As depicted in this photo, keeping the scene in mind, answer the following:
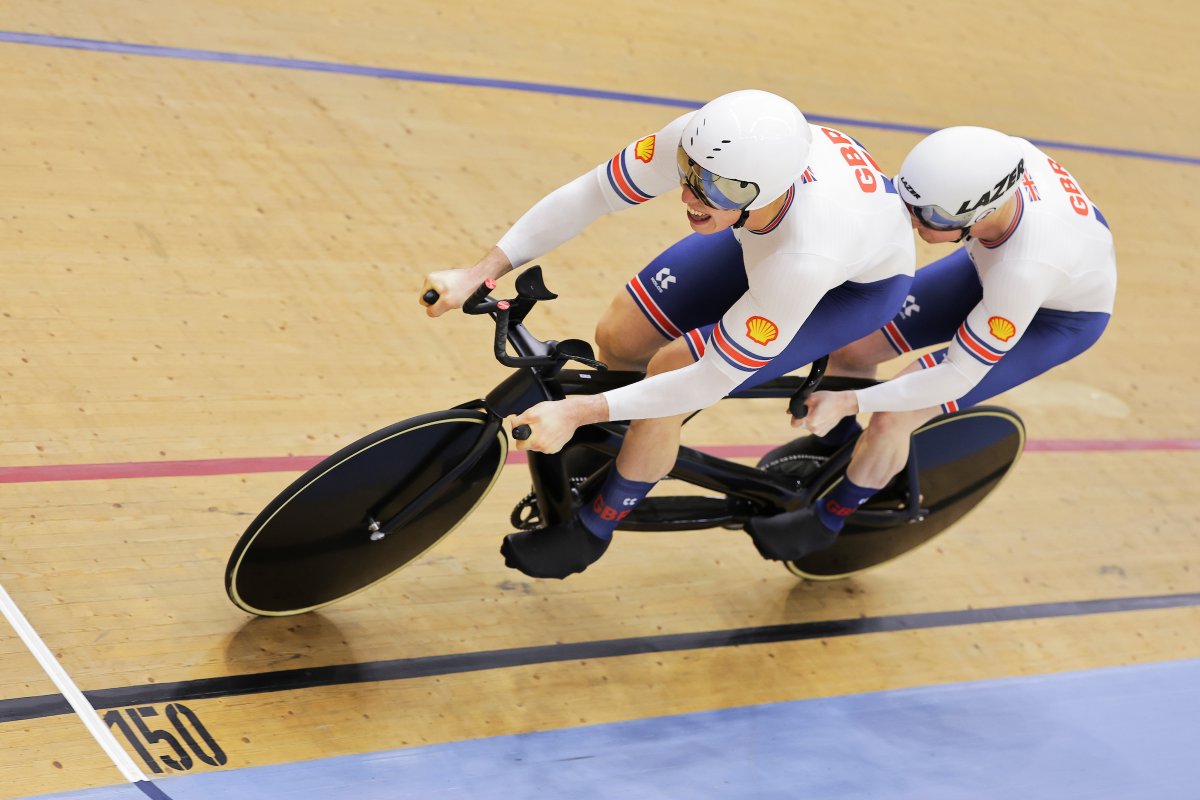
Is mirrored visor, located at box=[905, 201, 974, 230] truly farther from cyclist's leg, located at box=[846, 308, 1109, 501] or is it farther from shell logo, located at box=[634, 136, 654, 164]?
shell logo, located at box=[634, 136, 654, 164]

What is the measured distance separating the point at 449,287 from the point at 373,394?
1.15m

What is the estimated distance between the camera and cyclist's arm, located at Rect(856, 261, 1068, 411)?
2.85m

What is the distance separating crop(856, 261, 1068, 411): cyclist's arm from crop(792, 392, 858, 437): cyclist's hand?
0.15ft

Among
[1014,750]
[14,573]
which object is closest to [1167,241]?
[1014,750]

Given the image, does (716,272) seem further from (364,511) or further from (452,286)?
(364,511)

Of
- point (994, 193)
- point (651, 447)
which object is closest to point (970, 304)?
point (994, 193)

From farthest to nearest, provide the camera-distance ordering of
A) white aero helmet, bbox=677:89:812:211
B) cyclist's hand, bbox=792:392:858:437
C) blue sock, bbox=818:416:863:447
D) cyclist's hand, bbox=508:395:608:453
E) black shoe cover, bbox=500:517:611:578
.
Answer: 1. blue sock, bbox=818:416:863:447
2. black shoe cover, bbox=500:517:611:578
3. cyclist's hand, bbox=792:392:858:437
4. cyclist's hand, bbox=508:395:608:453
5. white aero helmet, bbox=677:89:812:211

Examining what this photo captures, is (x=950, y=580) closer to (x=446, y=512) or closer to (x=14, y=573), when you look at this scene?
(x=446, y=512)

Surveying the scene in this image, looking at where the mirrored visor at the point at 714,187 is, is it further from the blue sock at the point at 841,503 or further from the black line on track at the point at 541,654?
the black line on track at the point at 541,654

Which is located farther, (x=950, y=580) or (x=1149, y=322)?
(x=1149, y=322)

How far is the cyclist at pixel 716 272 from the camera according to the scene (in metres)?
2.40

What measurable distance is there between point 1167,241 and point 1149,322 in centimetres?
88

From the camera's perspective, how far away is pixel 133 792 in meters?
2.45

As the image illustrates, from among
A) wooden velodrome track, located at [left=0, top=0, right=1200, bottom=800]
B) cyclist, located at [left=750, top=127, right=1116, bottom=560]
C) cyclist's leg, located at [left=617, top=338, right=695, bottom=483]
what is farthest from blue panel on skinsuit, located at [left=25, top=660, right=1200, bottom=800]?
cyclist's leg, located at [left=617, top=338, right=695, bottom=483]
